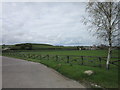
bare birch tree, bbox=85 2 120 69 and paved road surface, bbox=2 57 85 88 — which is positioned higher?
bare birch tree, bbox=85 2 120 69

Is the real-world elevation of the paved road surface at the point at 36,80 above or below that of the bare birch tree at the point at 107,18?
below

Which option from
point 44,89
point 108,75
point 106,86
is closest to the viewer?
point 44,89

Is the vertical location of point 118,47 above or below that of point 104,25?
below

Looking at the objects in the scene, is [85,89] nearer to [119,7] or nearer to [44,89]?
[44,89]

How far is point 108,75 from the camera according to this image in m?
8.39

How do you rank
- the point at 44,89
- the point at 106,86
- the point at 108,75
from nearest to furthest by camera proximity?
1. the point at 44,89
2. the point at 106,86
3. the point at 108,75

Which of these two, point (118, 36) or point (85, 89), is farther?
point (118, 36)

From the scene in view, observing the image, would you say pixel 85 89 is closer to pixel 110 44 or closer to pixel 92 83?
pixel 92 83

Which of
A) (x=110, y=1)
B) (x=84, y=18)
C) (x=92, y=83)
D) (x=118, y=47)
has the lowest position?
(x=92, y=83)

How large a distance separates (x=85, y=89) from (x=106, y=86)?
4.42ft

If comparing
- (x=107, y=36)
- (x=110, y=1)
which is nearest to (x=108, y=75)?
(x=107, y=36)

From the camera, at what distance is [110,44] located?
10.5m

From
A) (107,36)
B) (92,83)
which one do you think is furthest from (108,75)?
(107,36)

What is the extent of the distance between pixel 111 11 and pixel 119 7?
68 centimetres
